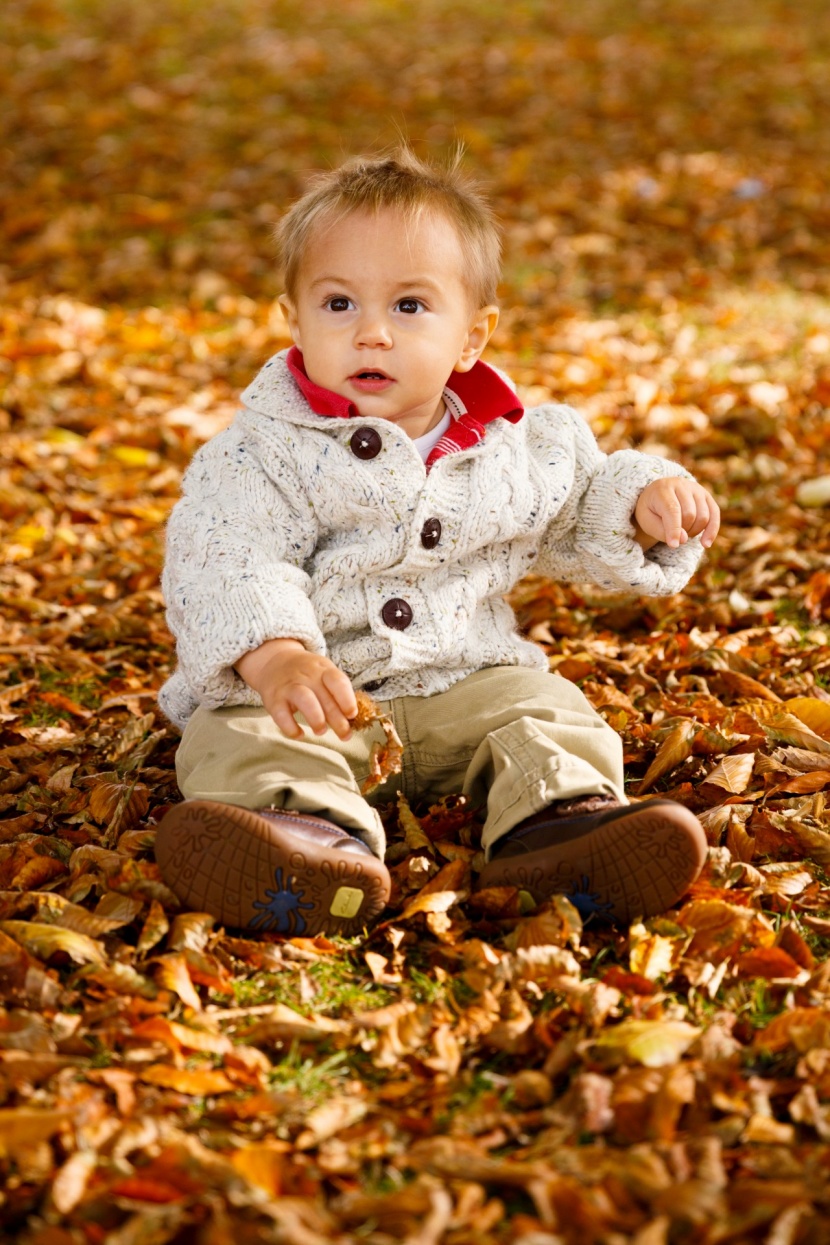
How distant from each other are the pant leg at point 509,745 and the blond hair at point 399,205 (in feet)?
2.62

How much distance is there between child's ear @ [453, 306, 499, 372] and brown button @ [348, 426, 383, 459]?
0.30 meters

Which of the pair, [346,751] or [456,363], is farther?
[456,363]

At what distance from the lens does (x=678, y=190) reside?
863 centimetres

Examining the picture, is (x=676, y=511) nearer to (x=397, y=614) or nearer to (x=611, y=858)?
(x=397, y=614)

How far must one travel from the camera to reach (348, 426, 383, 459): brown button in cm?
248

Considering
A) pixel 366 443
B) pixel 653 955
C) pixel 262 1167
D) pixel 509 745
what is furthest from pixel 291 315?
pixel 262 1167

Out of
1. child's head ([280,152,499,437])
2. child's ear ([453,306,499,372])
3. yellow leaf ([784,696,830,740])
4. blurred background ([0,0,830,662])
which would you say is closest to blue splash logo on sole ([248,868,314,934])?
child's head ([280,152,499,437])

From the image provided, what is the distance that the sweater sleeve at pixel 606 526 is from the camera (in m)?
2.70

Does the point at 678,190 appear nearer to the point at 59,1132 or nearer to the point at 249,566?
the point at 249,566

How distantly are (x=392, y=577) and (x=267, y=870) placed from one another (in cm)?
70

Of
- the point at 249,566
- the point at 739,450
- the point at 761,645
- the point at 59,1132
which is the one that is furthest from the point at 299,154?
the point at 59,1132

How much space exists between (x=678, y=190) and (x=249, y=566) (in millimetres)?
7147

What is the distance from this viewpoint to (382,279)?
2.47 meters

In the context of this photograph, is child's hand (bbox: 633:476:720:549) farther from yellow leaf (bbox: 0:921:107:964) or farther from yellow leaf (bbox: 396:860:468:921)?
yellow leaf (bbox: 0:921:107:964)
